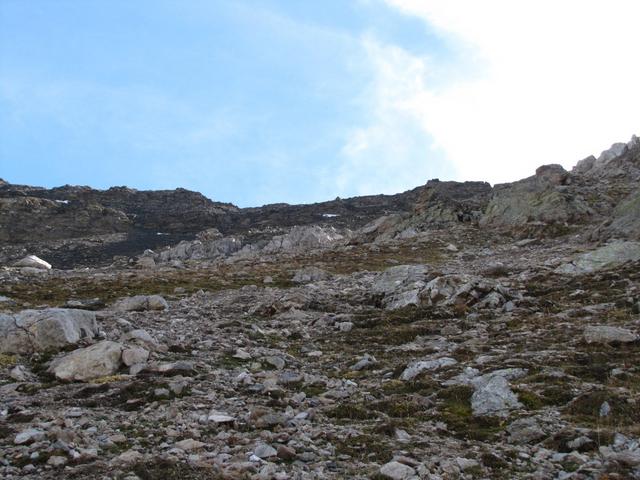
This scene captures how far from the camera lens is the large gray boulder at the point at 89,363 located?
13578 mm

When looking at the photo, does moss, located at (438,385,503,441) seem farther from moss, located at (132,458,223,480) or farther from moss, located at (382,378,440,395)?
moss, located at (132,458,223,480)

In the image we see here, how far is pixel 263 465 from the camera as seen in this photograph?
322 inches

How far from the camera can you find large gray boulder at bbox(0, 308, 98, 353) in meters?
15.8

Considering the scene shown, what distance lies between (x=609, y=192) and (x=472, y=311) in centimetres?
4606

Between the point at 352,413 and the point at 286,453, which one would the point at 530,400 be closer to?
the point at 352,413

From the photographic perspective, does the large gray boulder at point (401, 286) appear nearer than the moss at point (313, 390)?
No

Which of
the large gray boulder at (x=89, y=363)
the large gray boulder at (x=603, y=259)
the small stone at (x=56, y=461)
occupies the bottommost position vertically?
the small stone at (x=56, y=461)

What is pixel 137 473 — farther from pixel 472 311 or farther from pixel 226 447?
pixel 472 311

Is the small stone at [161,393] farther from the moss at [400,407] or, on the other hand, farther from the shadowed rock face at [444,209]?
the shadowed rock face at [444,209]

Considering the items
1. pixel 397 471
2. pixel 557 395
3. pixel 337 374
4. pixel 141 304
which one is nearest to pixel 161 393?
pixel 337 374

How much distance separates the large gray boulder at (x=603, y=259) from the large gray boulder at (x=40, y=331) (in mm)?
22225

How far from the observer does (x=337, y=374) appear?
14727 mm

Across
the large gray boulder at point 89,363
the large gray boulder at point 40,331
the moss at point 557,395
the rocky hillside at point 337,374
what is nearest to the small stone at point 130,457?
the rocky hillside at point 337,374

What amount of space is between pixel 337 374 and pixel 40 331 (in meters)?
8.98
